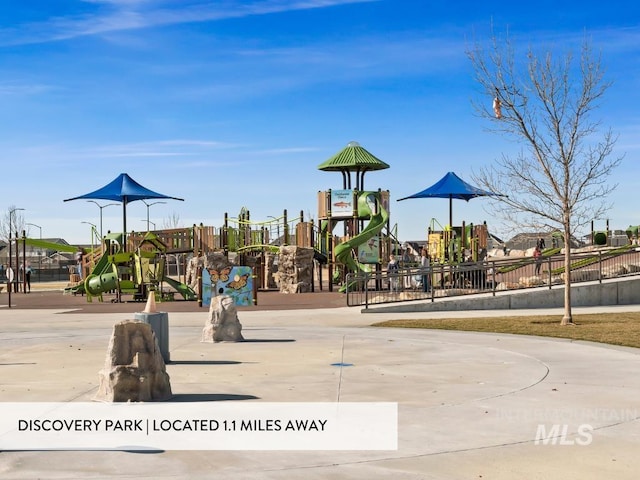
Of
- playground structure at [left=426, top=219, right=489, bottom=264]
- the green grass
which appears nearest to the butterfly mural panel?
the green grass

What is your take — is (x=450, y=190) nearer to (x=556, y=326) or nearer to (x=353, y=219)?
(x=353, y=219)

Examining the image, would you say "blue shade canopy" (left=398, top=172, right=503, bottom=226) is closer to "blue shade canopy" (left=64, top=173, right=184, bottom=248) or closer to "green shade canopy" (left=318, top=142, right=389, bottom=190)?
"green shade canopy" (left=318, top=142, right=389, bottom=190)

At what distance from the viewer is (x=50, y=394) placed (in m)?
10.5

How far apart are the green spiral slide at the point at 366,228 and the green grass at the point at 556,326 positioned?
17.8m

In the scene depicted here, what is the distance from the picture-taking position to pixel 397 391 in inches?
421

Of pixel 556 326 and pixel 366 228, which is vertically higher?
pixel 366 228

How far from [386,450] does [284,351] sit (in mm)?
7869

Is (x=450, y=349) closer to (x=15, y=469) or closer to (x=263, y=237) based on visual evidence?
(x=15, y=469)

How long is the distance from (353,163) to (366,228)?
12.6 ft

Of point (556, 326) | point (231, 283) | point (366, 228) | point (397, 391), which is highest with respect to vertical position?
point (366, 228)

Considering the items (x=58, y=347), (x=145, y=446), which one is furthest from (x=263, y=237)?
(x=145, y=446)

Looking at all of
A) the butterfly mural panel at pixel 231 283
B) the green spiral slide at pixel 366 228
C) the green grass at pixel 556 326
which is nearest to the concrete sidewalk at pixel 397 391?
the green grass at pixel 556 326

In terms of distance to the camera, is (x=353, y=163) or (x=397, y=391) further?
(x=353, y=163)

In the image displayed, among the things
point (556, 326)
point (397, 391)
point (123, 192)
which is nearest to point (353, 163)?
point (123, 192)
